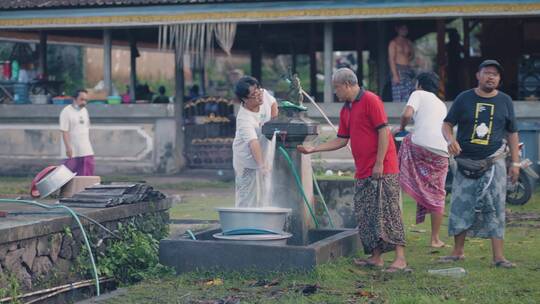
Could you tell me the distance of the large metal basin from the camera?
8.28 m

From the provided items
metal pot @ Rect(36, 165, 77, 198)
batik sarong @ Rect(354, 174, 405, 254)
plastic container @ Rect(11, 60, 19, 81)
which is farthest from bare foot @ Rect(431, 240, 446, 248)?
plastic container @ Rect(11, 60, 19, 81)

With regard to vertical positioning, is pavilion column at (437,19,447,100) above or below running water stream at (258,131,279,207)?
above

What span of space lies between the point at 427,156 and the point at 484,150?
1442mm

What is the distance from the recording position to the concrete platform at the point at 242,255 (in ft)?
26.1

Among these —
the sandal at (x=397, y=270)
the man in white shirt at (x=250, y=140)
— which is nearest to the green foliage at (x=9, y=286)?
the man in white shirt at (x=250, y=140)

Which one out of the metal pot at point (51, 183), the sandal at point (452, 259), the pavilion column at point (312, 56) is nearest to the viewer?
the sandal at point (452, 259)

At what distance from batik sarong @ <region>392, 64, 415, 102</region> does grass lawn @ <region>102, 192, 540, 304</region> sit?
8.44 metres

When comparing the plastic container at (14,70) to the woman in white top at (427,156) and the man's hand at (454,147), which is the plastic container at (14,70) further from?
the man's hand at (454,147)

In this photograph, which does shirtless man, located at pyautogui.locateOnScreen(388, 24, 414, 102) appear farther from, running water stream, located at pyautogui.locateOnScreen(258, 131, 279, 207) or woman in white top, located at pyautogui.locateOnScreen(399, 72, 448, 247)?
running water stream, located at pyautogui.locateOnScreen(258, 131, 279, 207)

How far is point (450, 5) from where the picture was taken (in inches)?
642

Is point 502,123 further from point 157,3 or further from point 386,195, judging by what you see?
point 157,3

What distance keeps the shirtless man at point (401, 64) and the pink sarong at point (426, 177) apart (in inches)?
280

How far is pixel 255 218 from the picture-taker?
8320 mm

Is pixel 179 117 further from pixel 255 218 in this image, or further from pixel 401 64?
pixel 255 218
